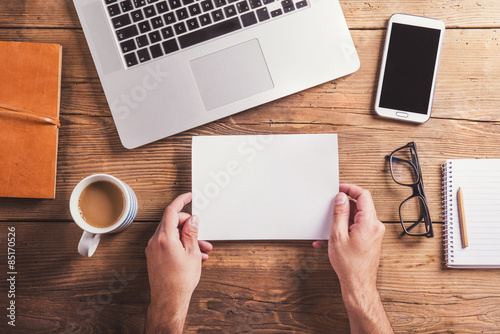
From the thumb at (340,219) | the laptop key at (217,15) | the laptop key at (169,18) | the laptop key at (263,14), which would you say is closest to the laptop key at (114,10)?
the laptop key at (169,18)

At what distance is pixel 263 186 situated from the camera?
81 centimetres

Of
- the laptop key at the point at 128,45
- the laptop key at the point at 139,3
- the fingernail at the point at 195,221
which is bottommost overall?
the fingernail at the point at 195,221

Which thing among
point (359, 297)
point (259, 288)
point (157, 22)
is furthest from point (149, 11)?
point (359, 297)

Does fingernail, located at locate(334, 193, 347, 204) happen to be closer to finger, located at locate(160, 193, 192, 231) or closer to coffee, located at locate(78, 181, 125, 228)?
finger, located at locate(160, 193, 192, 231)

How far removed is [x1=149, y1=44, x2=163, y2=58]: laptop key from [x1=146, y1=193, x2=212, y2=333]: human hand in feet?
1.07

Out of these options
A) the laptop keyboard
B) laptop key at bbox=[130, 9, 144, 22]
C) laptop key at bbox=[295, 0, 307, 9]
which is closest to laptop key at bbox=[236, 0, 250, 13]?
the laptop keyboard

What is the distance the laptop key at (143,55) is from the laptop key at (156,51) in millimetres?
11

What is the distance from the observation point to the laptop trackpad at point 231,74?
792 millimetres

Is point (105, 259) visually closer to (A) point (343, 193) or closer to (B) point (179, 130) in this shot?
(B) point (179, 130)

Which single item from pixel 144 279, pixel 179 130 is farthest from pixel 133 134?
pixel 144 279

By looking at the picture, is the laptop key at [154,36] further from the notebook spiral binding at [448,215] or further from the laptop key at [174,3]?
the notebook spiral binding at [448,215]

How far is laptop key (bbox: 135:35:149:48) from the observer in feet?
2.55

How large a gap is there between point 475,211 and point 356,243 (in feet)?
0.99

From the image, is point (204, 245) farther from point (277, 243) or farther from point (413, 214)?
point (413, 214)
